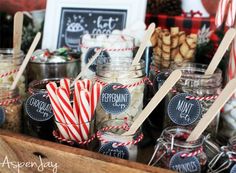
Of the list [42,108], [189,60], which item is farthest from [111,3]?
[42,108]

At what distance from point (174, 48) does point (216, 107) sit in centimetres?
31

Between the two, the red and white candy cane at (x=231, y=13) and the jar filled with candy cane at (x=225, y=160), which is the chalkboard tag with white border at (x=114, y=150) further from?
A: the red and white candy cane at (x=231, y=13)

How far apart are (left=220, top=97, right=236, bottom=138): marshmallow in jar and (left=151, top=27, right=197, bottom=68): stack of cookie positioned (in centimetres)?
15

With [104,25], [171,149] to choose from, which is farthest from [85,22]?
[171,149]

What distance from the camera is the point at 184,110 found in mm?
626

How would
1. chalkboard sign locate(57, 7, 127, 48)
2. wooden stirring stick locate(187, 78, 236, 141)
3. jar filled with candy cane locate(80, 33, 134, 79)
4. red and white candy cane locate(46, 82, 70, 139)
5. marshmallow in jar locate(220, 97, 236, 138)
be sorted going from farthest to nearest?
1. chalkboard sign locate(57, 7, 127, 48)
2. jar filled with candy cane locate(80, 33, 134, 79)
3. marshmallow in jar locate(220, 97, 236, 138)
4. red and white candy cane locate(46, 82, 70, 139)
5. wooden stirring stick locate(187, 78, 236, 141)

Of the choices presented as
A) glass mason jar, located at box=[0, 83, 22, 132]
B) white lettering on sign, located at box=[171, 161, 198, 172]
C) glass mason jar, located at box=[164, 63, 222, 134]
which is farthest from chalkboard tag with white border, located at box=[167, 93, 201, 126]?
glass mason jar, located at box=[0, 83, 22, 132]

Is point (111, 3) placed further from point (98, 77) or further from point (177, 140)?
point (177, 140)

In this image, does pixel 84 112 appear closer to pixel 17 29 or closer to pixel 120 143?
pixel 120 143

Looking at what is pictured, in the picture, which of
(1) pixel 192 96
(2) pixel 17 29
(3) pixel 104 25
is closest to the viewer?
(1) pixel 192 96

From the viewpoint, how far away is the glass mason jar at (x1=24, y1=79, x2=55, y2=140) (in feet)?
2.22

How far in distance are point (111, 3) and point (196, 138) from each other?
59 cm

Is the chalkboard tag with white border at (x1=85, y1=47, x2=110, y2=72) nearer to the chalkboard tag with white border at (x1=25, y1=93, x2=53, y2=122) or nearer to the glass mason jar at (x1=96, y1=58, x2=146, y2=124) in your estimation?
the glass mason jar at (x1=96, y1=58, x2=146, y2=124)

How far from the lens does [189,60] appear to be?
0.79m
